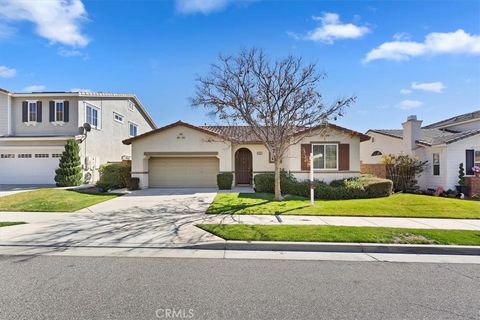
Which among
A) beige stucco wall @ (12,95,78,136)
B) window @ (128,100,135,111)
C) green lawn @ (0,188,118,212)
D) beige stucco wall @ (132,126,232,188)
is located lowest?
green lawn @ (0,188,118,212)

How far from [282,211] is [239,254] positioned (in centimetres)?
488

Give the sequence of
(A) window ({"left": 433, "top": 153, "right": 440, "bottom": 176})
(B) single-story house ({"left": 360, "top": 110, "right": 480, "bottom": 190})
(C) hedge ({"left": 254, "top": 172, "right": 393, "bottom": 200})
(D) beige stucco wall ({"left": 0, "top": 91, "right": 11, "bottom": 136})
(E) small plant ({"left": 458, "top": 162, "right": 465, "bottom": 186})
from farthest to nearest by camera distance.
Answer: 1. (D) beige stucco wall ({"left": 0, "top": 91, "right": 11, "bottom": 136})
2. (A) window ({"left": 433, "top": 153, "right": 440, "bottom": 176})
3. (B) single-story house ({"left": 360, "top": 110, "right": 480, "bottom": 190})
4. (E) small plant ({"left": 458, "top": 162, "right": 465, "bottom": 186})
5. (C) hedge ({"left": 254, "top": 172, "right": 393, "bottom": 200})

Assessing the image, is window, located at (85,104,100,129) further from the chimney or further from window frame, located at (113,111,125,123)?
the chimney

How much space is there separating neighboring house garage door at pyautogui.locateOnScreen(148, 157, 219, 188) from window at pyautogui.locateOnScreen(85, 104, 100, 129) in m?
5.92

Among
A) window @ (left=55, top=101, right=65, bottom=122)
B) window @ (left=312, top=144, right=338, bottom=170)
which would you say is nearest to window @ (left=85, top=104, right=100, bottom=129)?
window @ (left=55, top=101, right=65, bottom=122)

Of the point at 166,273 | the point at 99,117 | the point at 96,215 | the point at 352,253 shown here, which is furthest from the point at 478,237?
the point at 99,117

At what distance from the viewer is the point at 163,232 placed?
7.68 m

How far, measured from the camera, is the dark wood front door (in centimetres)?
1966

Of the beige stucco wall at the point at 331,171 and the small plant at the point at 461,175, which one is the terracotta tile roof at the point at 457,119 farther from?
the beige stucco wall at the point at 331,171

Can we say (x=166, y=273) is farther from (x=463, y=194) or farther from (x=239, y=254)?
(x=463, y=194)

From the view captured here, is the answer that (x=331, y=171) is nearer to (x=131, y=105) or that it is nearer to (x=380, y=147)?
(x=380, y=147)

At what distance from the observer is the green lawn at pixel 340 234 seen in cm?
684

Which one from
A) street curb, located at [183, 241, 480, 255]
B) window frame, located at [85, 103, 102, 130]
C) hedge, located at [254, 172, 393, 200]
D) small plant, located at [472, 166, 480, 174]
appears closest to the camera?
street curb, located at [183, 241, 480, 255]

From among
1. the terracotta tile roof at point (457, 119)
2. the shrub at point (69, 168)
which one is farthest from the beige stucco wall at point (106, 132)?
the terracotta tile roof at point (457, 119)
